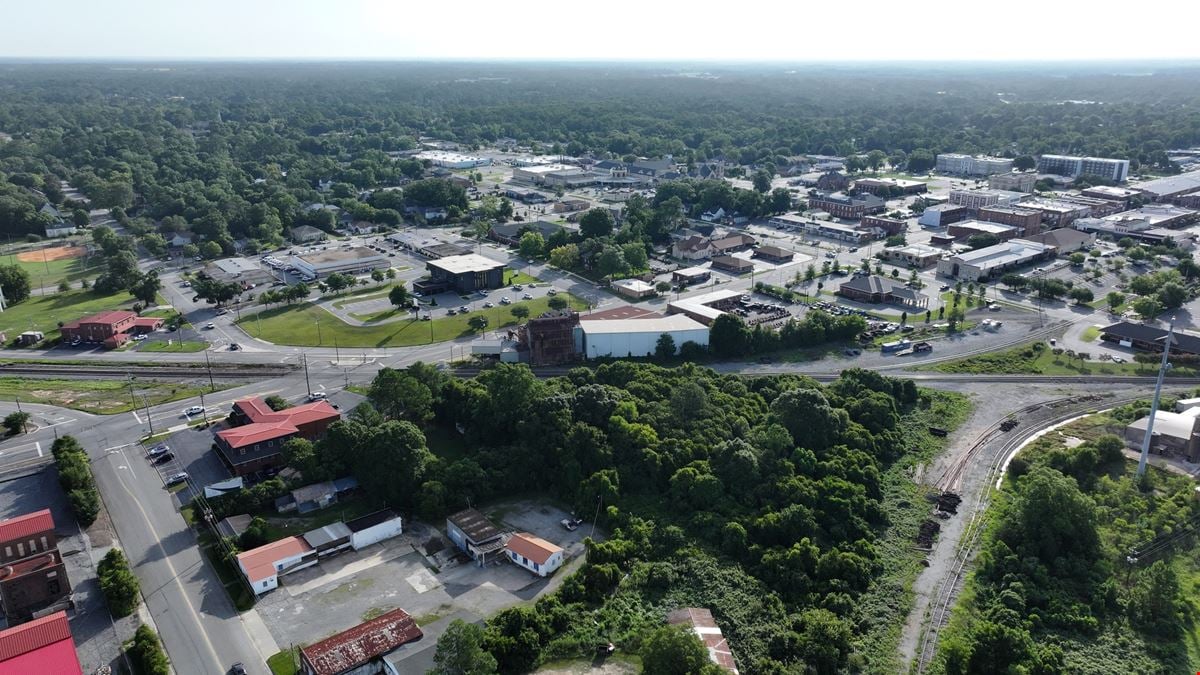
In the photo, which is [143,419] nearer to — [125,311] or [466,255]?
[125,311]

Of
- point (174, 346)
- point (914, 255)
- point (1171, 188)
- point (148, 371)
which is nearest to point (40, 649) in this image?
point (148, 371)

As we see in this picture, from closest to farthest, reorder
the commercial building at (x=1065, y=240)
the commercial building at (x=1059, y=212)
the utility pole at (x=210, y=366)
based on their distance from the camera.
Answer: the utility pole at (x=210, y=366) → the commercial building at (x=1065, y=240) → the commercial building at (x=1059, y=212)

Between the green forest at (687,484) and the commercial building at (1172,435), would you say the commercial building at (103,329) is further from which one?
the commercial building at (1172,435)

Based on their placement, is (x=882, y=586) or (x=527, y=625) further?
(x=882, y=586)

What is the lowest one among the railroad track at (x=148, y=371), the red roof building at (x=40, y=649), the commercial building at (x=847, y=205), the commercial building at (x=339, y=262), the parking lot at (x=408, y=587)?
the parking lot at (x=408, y=587)

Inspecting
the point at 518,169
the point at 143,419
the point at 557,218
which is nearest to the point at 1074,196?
the point at 557,218

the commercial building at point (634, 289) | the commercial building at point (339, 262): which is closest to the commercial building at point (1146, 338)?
the commercial building at point (634, 289)

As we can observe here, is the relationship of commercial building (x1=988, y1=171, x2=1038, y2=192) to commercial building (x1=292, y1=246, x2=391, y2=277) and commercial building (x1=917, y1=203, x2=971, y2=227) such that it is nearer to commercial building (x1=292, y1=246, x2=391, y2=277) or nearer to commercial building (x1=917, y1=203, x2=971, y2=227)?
commercial building (x1=917, y1=203, x2=971, y2=227)
